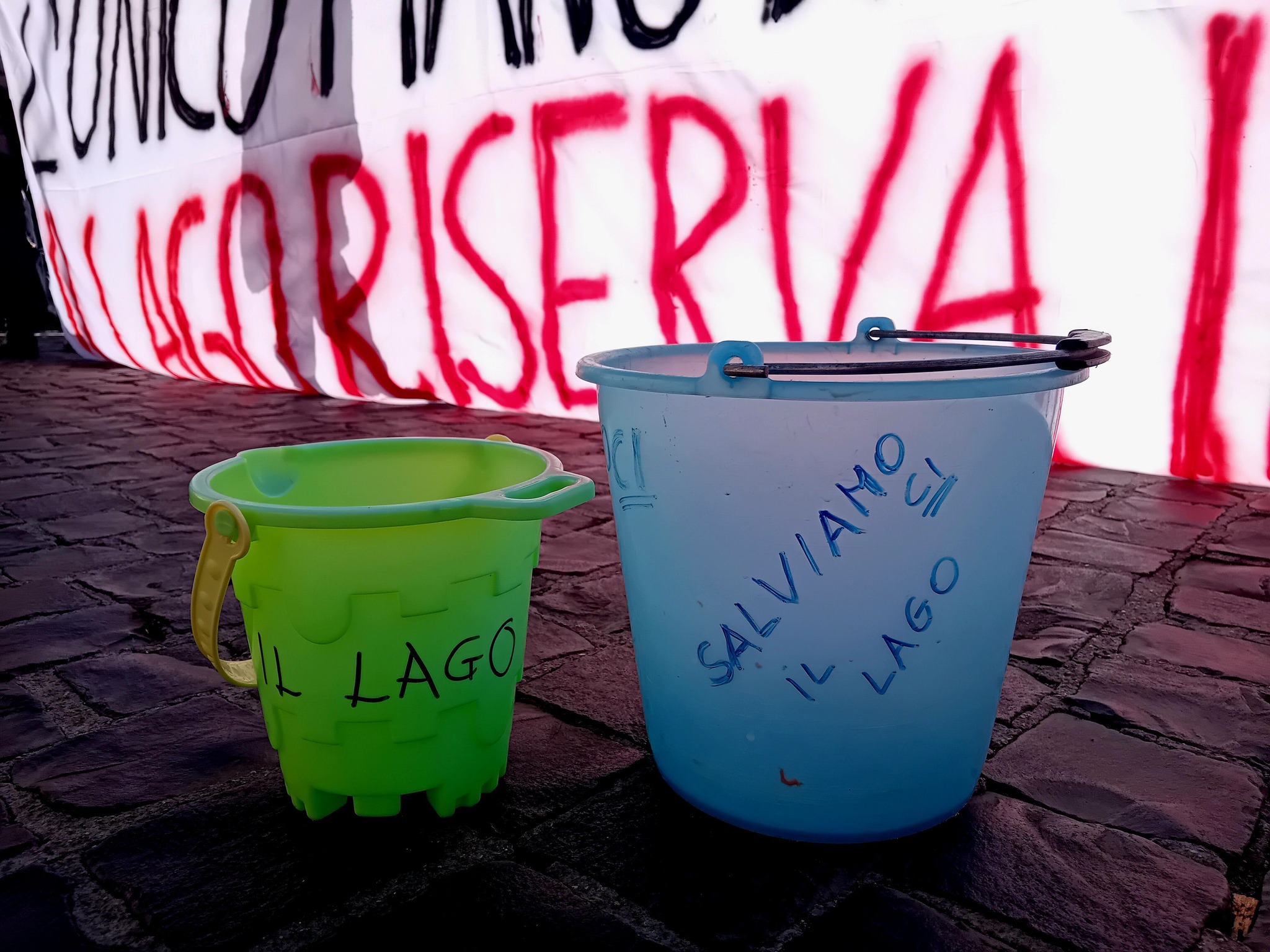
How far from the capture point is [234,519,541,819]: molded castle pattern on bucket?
0.97 m

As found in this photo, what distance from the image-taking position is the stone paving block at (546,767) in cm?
109

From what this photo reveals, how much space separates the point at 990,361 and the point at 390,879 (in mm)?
755

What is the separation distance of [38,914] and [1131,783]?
118 cm

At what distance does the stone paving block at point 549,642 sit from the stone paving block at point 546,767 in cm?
19

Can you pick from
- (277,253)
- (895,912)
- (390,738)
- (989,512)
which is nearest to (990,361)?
(989,512)

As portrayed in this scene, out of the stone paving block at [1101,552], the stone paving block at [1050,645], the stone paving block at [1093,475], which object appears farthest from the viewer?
the stone paving block at [1093,475]

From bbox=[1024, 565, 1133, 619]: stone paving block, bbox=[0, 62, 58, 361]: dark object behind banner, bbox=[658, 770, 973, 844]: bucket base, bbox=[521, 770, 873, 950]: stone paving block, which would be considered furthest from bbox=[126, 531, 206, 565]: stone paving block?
bbox=[0, 62, 58, 361]: dark object behind banner

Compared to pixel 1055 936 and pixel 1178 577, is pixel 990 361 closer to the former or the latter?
pixel 1055 936

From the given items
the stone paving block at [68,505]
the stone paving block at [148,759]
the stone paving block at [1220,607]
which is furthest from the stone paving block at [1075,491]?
the stone paving block at [68,505]

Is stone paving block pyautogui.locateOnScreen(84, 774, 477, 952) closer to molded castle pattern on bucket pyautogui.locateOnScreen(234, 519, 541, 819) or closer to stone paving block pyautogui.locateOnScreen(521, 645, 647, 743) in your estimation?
molded castle pattern on bucket pyautogui.locateOnScreen(234, 519, 541, 819)

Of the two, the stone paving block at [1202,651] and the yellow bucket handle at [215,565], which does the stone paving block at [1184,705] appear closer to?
the stone paving block at [1202,651]

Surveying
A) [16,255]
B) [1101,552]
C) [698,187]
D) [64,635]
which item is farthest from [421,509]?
[16,255]

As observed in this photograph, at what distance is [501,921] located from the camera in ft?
2.95

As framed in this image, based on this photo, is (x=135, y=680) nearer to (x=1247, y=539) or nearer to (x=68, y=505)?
(x=68, y=505)
